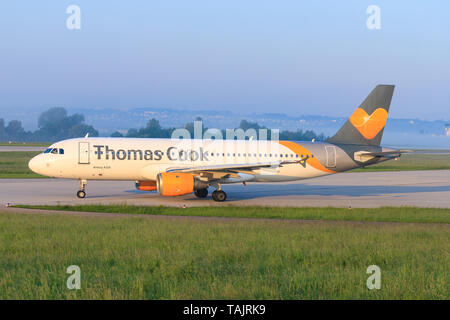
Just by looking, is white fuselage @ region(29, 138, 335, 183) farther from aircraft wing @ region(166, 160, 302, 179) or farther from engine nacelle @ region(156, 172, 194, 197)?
engine nacelle @ region(156, 172, 194, 197)

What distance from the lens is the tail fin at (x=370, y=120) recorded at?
34.6m

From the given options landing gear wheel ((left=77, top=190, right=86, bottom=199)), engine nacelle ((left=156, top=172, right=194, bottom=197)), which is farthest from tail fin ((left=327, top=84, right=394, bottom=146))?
landing gear wheel ((left=77, top=190, right=86, bottom=199))

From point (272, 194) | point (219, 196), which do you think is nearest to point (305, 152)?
point (272, 194)

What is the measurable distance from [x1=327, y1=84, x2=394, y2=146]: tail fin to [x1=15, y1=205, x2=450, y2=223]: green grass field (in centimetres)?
Result: 741

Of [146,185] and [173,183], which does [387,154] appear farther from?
[146,185]

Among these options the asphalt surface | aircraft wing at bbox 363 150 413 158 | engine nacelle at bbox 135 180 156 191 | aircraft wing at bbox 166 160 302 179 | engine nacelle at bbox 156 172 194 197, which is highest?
aircraft wing at bbox 363 150 413 158

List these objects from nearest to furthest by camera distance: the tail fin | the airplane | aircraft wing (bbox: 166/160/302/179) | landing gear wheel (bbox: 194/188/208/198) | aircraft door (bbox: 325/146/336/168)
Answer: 1. aircraft wing (bbox: 166/160/302/179)
2. the airplane
3. landing gear wheel (bbox: 194/188/208/198)
4. aircraft door (bbox: 325/146/336/168)
5. the tail fin

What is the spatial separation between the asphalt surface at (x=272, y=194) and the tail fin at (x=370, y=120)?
383cm

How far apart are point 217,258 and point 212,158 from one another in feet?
57.1

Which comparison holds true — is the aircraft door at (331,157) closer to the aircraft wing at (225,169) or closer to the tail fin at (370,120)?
the tail fin at (370,120)

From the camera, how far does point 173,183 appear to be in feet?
95.7

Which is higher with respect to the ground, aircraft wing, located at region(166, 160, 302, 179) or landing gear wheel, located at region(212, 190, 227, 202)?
aircraft wing, located at region(166, 160, 302, 179)

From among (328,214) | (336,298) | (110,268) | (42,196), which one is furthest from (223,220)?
(42,196)

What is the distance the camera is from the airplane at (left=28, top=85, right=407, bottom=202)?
3070cm
